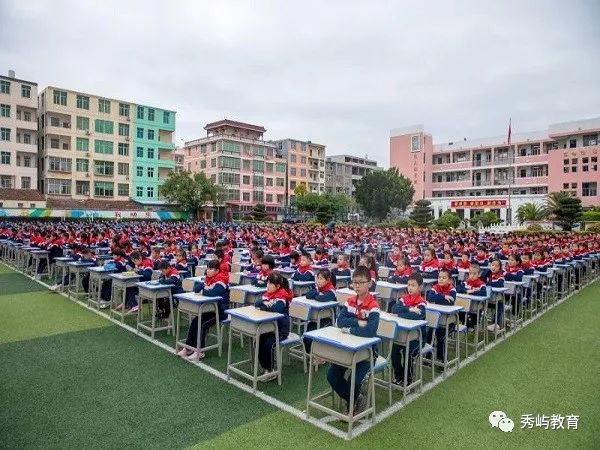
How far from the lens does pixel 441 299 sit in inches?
239

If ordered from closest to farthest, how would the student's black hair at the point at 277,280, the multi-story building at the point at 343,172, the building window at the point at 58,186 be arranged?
the student's black hair at the point at 277,280, the building window at the point at 58,186, the multi-story building at the point at 343,172

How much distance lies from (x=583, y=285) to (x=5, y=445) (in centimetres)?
1517

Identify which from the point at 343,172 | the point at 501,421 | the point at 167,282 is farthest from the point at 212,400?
the point at 343,172

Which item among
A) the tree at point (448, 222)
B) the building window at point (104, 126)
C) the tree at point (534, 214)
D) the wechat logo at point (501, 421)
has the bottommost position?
the wechat logo at point (501, 421)

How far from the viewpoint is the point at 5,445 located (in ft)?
12.6

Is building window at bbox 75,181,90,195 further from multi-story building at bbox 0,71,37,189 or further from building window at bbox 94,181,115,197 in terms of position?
multi-story building at bbox 0,71,37,189

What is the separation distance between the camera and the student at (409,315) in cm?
521

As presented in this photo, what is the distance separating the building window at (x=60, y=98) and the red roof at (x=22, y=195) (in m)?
9.34

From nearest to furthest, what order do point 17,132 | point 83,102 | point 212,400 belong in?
1. point 212,400
2. point 17,132
3. point 83,102

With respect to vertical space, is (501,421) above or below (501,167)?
below

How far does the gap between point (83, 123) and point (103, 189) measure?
6.93 metres

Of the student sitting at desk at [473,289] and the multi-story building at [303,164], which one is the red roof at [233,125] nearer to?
the multi-story building at [303,164]

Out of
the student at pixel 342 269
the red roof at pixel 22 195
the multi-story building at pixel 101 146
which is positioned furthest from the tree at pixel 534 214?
the red roof at pixel 22 195

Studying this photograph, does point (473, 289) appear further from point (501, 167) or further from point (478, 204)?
point (501, 167)
